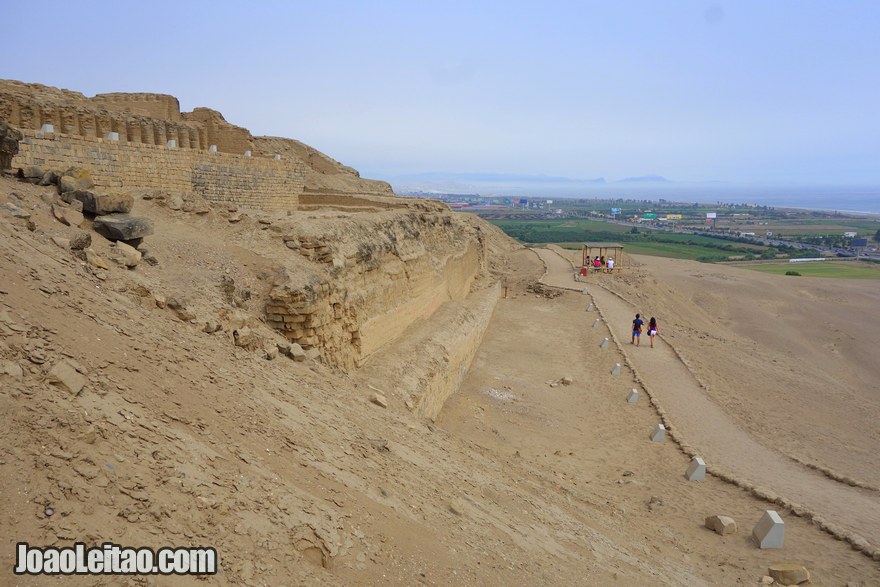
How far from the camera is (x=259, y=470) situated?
397 centimetres

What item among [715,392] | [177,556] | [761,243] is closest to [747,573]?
[177,556]

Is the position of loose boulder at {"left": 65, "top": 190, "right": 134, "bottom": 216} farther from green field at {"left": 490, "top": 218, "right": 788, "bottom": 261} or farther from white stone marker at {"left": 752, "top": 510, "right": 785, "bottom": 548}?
green field at {"left": 490, "top": 218, "right": 788, "bottom": 261}

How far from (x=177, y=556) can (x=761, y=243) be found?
83.8 metres

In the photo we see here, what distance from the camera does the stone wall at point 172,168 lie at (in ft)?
26.6

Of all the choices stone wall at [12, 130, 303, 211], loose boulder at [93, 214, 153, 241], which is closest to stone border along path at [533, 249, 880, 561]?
loose boulder at [93, 214, 153, 241]

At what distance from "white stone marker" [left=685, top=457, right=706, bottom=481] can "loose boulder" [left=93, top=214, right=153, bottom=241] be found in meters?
8.58

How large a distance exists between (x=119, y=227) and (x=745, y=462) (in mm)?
10020

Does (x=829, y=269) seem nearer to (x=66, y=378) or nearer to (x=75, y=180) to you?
(x=75, y=180)

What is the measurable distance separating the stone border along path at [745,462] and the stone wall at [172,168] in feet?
32.0

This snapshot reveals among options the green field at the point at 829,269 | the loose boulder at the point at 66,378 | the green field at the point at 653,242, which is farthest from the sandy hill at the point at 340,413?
the green field at the point at 653,242

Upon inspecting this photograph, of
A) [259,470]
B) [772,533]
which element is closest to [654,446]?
[772,533]

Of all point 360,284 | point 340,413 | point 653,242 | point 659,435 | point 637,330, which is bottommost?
point 659,435

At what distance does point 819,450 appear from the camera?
408 inches

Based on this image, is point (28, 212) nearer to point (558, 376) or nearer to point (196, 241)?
point (196, 241)
